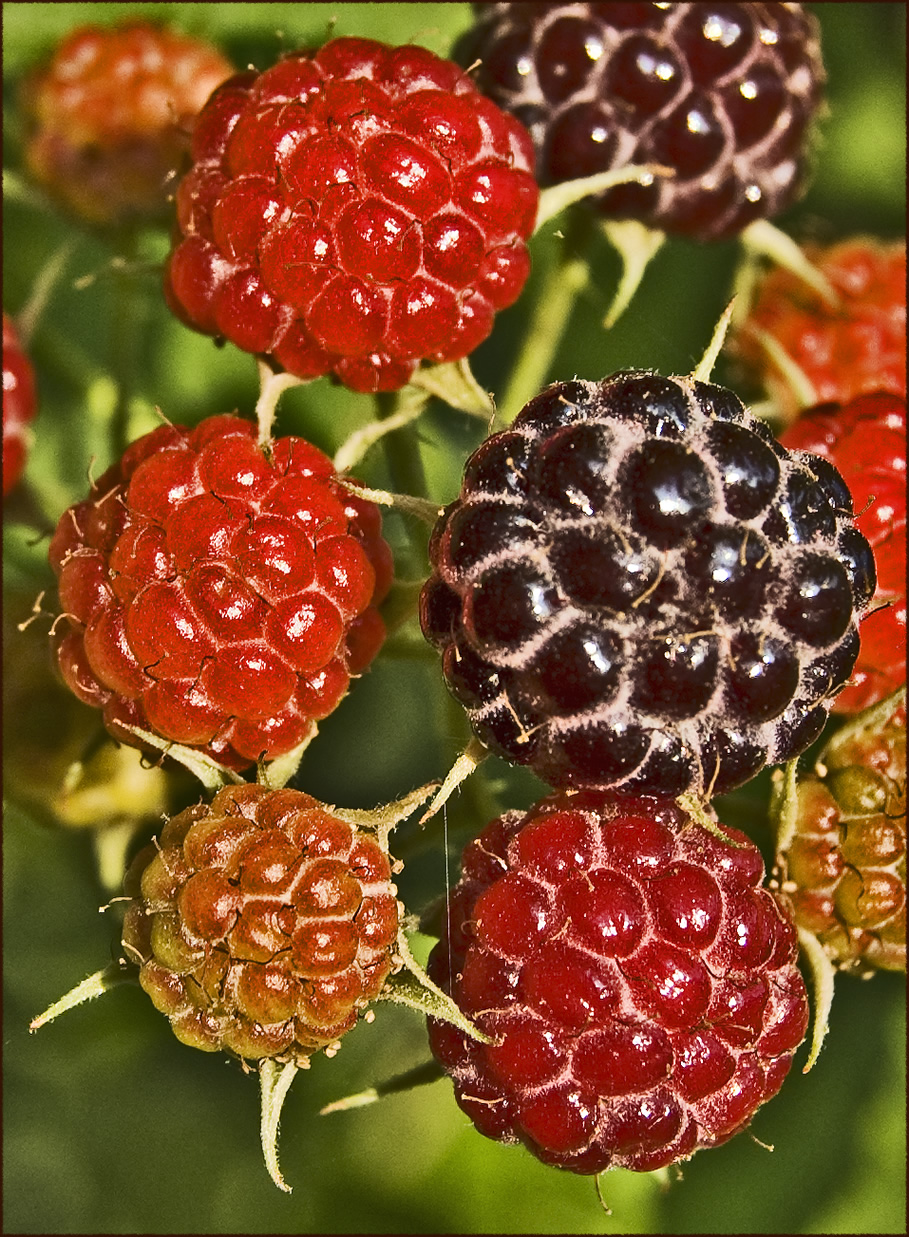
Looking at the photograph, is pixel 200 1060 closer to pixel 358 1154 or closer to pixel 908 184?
pixel 358 1154

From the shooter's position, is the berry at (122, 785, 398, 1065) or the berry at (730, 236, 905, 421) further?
the berry at (730, 236, 905, 421)

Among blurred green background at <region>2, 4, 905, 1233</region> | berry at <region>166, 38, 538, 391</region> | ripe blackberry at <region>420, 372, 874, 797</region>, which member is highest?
berry at <region>166, 38, 538, 391</region>

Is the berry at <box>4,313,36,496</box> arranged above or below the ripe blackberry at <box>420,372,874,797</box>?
below

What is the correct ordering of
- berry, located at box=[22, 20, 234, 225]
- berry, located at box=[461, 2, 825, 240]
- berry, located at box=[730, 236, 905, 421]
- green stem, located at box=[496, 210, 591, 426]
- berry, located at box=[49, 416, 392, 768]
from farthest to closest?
berry, located at box=[22, 20, 234, 225]
berry, located at box=[730, 236, 905, 421]
green stem, located at box=[496, 210, 591, 426]
berry, located at box=[461, 2, 825, 240]
berry, located at box=[49, 416, 392, 768]

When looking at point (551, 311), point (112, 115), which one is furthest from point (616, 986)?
point (112, 115)

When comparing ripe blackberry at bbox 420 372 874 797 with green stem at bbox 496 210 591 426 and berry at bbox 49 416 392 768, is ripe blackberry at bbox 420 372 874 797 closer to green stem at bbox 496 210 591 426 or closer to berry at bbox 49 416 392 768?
berry at bbox 49 416 392 768

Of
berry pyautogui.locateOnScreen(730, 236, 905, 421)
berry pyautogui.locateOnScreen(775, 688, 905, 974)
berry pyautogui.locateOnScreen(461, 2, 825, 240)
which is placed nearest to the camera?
berry pyautogui.locateOnScreen(775, 688, 905, 974)

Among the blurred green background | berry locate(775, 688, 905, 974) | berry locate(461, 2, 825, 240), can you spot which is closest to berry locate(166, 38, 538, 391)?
the blurred green background

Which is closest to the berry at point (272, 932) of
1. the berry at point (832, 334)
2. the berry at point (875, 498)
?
the berry at point (875, 498)
